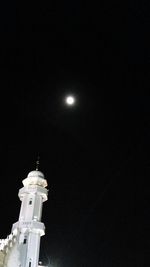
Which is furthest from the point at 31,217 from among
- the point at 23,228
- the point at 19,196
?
the point at 19,196

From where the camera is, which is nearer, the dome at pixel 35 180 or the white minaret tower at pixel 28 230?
the white minaret tower at pixel 28 230

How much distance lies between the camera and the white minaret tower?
4794 centimetres

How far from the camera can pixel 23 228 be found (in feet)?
165

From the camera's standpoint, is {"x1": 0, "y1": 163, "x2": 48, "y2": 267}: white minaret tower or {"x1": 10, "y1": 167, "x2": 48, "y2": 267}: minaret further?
{"x1": 10, "y1": 167, "x2": 48, "y2": 267}: minaret

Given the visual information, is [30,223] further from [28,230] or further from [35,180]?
[35,180]

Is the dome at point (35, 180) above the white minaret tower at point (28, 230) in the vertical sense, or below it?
above

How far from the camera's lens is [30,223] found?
166 ft

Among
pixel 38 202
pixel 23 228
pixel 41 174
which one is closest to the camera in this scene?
pixel 23 228

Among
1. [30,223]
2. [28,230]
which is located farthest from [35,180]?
[28,230]

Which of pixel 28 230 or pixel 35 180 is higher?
pixel 35 180

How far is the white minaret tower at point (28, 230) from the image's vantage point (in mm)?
47938

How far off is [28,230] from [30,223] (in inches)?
37.5

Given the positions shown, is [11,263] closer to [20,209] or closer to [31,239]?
[31,239]

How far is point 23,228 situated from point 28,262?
4480 millimetres
